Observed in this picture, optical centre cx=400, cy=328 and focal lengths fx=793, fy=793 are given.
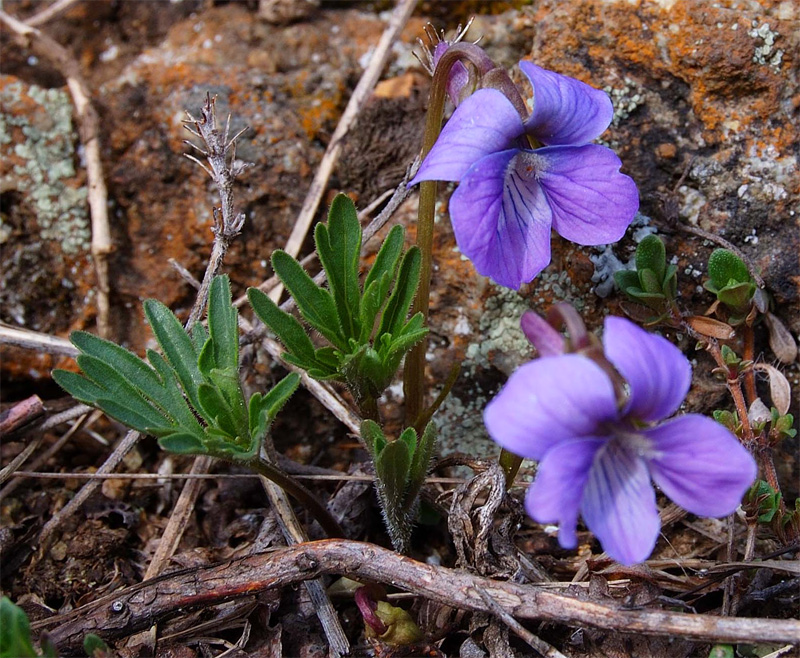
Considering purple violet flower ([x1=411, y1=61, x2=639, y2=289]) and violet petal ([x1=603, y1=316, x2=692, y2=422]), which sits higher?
purple violet flower ([x1=411, y1=61, x2=639, y2=289])

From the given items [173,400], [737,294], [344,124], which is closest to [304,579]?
[173,400]

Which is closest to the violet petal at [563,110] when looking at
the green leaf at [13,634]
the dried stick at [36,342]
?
the green leaf at [13,634]

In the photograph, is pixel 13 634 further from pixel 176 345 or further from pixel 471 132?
pixel 471 132

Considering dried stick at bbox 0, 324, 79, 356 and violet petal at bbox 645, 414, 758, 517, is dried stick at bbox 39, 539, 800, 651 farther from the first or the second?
dried stick at bbox 0, 324, 79, 356

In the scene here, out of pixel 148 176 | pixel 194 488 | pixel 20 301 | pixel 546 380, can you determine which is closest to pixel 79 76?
pixel 148 176

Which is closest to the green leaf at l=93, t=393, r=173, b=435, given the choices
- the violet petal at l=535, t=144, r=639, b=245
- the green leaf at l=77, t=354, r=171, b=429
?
the green leaf at l=77, t=354, r=171, b=429

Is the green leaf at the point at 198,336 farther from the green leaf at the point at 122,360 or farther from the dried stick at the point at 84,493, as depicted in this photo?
the dried stick at the point at 84,493

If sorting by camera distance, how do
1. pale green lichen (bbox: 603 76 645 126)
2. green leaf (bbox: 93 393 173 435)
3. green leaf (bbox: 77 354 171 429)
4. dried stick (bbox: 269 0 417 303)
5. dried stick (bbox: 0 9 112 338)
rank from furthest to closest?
1. dried stick (bbox: 0 9 112 338)
2. dried stick (bbox: 269 0 417 303)
3. pale green lichen (bbox: 603 76 645 126)
4. green leaf (bbox: 77 354 171 429)
5. green leaf (bbox: 93 393 173 435)
